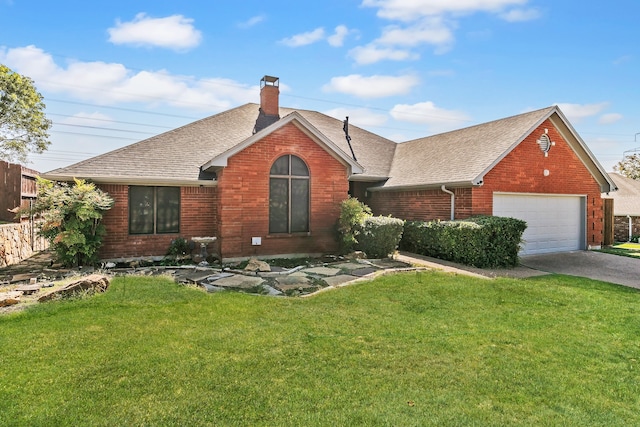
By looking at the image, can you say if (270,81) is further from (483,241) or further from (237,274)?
(483,241)

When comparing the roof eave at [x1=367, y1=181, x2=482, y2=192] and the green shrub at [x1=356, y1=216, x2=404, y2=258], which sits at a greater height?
the roof eave at [x1=367, y1=181, x2=482, y2=192]

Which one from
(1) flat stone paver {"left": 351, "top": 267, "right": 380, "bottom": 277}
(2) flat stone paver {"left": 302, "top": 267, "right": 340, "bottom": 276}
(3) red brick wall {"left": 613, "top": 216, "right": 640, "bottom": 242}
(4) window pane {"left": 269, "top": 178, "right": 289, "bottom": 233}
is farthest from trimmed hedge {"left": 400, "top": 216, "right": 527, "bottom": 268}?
(3) red brick wall {"left": 613, "top": 216, "right": 640, "bottom": 242}

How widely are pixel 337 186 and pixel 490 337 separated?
27.2 feet

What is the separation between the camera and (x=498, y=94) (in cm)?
1736

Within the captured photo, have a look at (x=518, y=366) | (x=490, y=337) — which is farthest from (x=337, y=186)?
(x=518, y=366)

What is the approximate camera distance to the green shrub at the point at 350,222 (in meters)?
12.0

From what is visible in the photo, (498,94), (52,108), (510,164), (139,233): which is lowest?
(139,233)

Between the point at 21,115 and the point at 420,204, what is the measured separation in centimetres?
2712

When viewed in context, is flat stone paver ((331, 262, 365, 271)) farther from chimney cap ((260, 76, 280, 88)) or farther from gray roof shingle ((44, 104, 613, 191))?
chimney cap ((260, 76, 280, 88))

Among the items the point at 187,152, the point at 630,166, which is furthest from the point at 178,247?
the point at 630,166

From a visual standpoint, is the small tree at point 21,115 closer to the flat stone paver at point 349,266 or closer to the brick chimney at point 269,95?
the brick chimney at point 269,95

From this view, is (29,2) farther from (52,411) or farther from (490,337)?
(490,337)

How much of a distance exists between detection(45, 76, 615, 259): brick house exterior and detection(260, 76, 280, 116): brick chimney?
4cm

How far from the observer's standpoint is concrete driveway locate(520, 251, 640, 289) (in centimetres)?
1006
